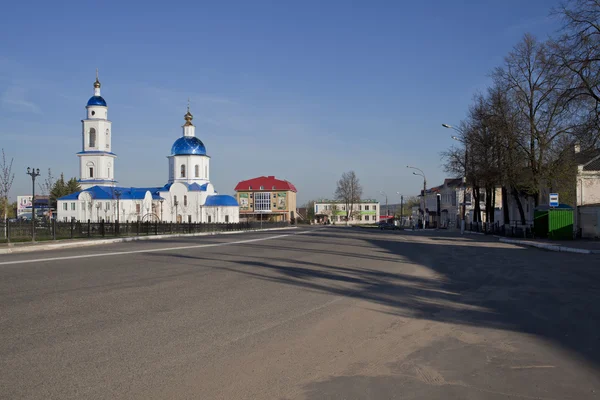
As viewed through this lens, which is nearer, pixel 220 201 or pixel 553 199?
pixel 553 199

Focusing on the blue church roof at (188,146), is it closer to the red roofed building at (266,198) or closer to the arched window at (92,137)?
the arched window at (92,137)

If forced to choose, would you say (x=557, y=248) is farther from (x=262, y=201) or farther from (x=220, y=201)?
(x=262, y=201)

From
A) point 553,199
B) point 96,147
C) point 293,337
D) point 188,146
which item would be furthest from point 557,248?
point 188,146

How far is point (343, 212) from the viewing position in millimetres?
152625

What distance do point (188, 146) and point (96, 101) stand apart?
16071mm

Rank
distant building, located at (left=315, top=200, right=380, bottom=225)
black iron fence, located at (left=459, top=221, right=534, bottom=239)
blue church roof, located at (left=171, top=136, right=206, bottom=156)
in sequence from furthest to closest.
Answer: distant building, located at (left=315, top=200, right=380, bottom=225)
blue church roof, located at (left=171, top=136, right=206, bottom=156)
black iron fence, located at (left=459, top=221, right=534, bottom=239)

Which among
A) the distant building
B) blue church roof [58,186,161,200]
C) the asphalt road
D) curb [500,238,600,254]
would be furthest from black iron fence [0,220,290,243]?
the distant building

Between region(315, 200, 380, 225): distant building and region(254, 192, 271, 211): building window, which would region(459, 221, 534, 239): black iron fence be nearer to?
region(254, 192, 271, 211): building window

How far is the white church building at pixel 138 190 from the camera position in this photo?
249ft

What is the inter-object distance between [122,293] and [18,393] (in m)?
5.95

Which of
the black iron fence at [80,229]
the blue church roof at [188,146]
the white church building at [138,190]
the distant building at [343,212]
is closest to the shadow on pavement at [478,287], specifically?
the black iron fence at [80,229]

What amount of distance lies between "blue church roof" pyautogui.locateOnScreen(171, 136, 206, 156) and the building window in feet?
158

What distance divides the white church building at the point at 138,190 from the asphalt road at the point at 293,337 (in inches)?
2207

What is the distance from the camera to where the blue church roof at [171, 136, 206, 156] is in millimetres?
87000
